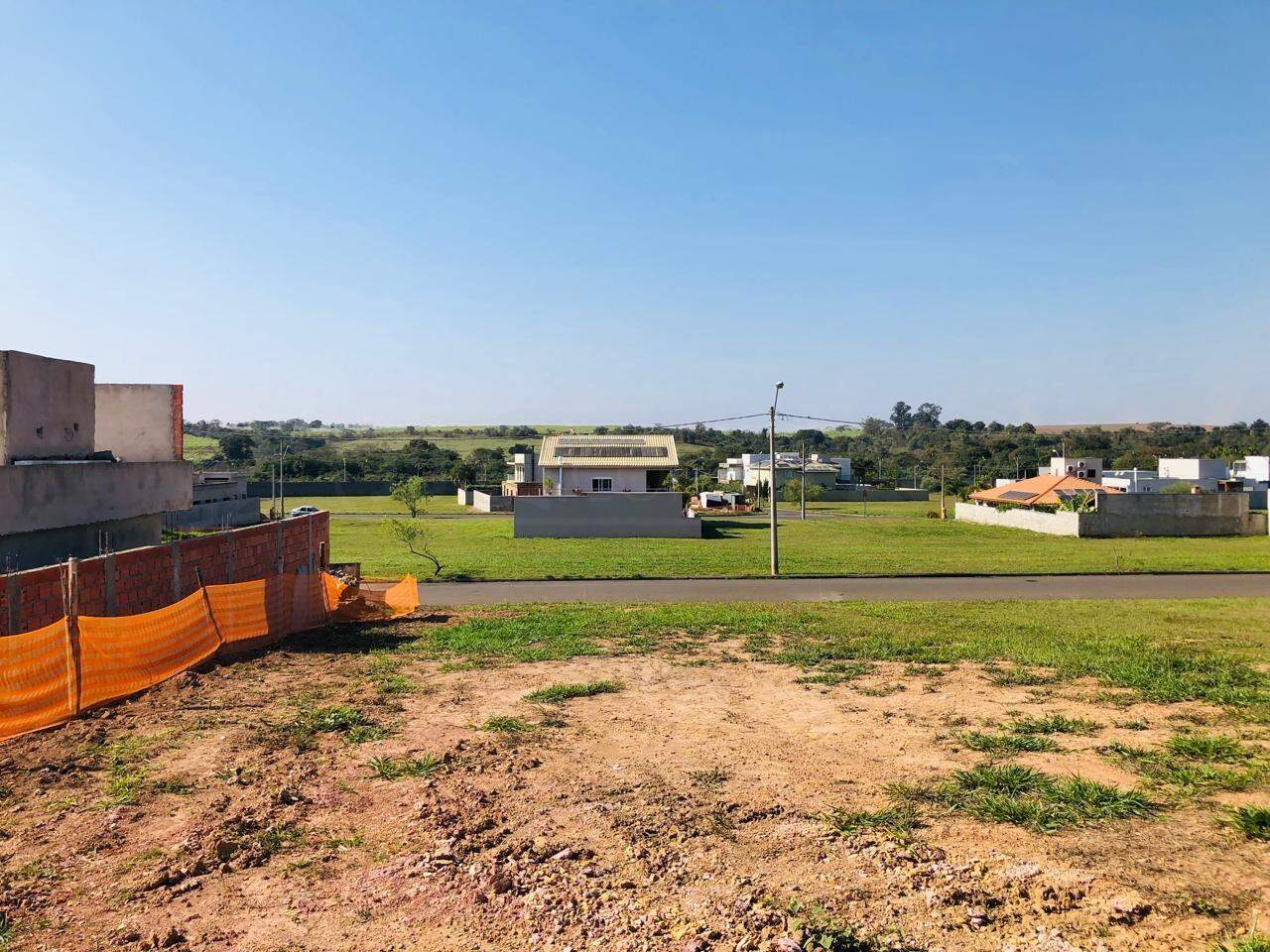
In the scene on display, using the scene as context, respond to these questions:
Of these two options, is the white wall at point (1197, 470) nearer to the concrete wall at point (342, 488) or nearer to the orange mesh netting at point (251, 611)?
the concrete wall at point (342, 488)

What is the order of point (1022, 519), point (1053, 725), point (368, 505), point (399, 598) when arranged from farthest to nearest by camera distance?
1. point (368, 505)
2. point (1022, 519)
3. point (399, 598)
4. point (1053, 725)

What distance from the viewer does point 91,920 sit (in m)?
5.77

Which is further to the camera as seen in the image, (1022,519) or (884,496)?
(884,496)

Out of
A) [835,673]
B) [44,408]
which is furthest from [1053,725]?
[44,408]

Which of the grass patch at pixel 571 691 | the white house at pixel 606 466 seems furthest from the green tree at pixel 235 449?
the grass patch at pixel 571 691

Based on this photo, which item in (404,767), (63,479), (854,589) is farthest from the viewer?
(854,589)

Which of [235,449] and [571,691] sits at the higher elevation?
Result: [235,449]

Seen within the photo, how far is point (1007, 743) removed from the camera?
9414mm

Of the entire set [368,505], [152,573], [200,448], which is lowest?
[368,505]

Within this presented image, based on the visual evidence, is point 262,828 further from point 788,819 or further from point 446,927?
point 788,819

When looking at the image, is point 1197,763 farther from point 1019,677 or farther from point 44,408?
point 44,408

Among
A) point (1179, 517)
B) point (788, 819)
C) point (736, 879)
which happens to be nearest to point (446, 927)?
point (736, 879)

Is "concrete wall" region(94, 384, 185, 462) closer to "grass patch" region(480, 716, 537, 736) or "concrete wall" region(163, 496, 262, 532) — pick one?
"concrete wall" region(163, 496, 262, 532)

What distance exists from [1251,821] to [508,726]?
728cm
